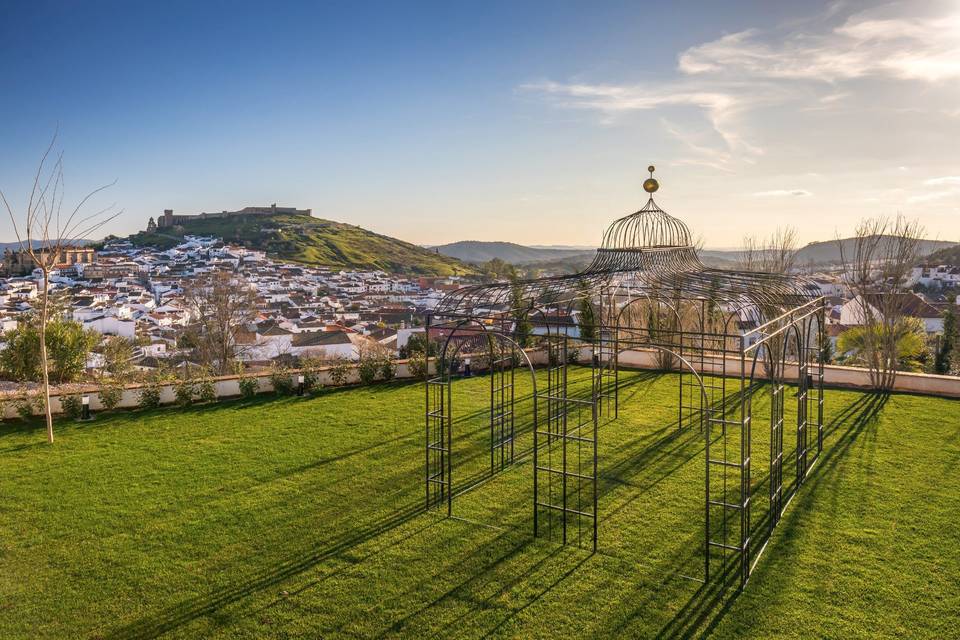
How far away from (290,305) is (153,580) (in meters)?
31.4

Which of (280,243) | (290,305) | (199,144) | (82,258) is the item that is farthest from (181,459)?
(280,243)

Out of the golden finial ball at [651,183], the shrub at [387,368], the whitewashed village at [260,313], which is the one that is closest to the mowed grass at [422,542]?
the whitewashed village at [260,313]

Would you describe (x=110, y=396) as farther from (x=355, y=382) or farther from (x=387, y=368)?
(x=387, y=368)

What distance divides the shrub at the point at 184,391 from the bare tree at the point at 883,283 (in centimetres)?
1489

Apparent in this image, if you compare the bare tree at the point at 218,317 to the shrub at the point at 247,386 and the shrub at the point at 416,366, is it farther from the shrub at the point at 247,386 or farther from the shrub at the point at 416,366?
the shrub at the point at 416,366

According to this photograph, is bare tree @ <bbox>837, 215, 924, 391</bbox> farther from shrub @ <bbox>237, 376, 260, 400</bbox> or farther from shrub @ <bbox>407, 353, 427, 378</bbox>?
shrub @ <bbox>237, 376, 260, 400</bbox>

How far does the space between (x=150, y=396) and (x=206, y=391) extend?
106cm

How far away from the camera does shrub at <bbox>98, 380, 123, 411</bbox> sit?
1183 centimetres

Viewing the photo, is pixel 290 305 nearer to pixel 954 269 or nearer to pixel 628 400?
pixel 628 400

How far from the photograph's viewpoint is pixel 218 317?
20.6 metres

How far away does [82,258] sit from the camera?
181 ft

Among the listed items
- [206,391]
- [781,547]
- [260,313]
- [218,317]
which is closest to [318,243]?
[260,313]

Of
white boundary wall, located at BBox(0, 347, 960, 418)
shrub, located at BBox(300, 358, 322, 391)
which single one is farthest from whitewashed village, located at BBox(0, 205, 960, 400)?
white boundary wall, located at BBox(0, 347, 960, 418)

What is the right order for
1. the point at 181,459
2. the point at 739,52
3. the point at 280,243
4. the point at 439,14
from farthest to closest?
the point at 280,243 < the point at 439,14 < the point at 739,52 < the point at 181,459
